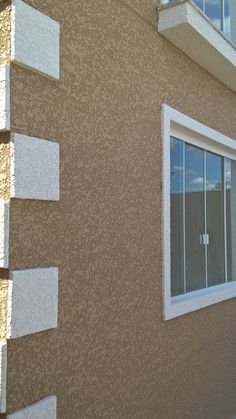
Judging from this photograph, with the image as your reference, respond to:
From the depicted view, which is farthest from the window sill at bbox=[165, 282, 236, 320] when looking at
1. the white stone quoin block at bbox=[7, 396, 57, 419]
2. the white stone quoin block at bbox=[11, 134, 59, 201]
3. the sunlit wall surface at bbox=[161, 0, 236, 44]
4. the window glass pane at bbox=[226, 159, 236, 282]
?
the sunlit wall surface at bbox=[161, 0, 236, 44]

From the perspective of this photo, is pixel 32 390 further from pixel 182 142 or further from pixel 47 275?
pixel 182 142

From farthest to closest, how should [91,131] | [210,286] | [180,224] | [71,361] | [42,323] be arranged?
[210,286] < [180,224] < [91,131] < [71,361] < [42,323]

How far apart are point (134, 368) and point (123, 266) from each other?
694 mm

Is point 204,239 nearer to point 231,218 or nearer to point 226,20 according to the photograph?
point 231,218

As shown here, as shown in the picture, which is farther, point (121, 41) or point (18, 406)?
point (121, 41)

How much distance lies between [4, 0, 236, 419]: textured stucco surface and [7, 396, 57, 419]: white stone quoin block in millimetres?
36

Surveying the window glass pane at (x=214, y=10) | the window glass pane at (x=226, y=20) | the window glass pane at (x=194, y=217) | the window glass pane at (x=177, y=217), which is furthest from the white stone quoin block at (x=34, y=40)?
the window glass pane at (x=226, y=20)

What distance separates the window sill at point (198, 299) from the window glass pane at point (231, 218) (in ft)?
1.05

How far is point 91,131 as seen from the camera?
2578mm

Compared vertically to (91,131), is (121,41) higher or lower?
higher

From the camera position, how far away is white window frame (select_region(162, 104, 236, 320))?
334 cm

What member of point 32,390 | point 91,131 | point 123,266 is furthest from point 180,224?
point 32,390

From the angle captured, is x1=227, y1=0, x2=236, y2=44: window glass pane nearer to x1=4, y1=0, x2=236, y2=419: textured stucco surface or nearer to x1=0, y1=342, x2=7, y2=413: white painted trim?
x1=4, y1=0, x2=236, y2=419: textured stucco surface

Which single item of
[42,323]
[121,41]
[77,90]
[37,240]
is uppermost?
[121,41]
